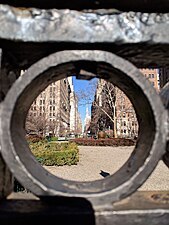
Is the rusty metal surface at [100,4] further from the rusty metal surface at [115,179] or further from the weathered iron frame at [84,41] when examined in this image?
the rusty metal surface at [115,179]

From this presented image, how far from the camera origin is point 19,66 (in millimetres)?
1601

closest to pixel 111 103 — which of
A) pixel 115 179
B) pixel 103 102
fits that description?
pixel 103 102

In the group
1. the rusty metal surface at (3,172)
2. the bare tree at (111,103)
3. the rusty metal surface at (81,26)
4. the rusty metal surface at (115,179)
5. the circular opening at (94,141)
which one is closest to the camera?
the rusty metal surface at (115,179)

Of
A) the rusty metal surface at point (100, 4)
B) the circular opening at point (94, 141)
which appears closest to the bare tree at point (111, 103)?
the circular opening at point (94, 141)

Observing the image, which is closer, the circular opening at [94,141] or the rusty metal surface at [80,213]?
the rusty metal surface at [80,213]

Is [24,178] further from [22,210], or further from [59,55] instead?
[59,55]

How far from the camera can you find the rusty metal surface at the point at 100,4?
127 centimetres

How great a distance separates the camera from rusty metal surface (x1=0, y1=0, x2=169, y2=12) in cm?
127

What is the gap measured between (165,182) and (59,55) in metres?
7.63

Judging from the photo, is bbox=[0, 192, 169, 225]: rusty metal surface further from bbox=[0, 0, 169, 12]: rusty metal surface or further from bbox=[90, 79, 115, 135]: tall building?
bbox=[90, 79, 115, 135]: tall building

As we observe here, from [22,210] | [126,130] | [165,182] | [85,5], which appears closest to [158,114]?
[85,5]

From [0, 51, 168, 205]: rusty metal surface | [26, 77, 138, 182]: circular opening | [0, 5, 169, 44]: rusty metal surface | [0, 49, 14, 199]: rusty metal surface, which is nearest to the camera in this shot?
[0, 51, 168, 205]: rusty metal surface

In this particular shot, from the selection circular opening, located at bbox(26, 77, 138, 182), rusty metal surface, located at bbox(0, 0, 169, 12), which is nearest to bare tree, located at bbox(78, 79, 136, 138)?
circular opening, located at bbox(26, 77, 138, 182)

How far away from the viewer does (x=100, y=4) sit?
1.30 m
